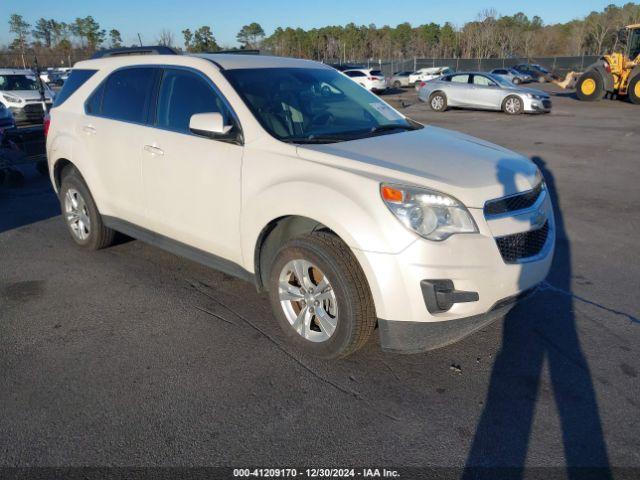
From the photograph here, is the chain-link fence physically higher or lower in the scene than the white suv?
higher

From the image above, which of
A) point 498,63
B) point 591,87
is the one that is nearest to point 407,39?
point 498,63

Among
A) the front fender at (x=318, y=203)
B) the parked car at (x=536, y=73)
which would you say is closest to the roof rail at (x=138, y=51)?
the front fender at (x=318, y=203)

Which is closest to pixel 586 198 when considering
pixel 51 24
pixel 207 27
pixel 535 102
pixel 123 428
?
pixel 123 428

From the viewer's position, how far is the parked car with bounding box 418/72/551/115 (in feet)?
64.0

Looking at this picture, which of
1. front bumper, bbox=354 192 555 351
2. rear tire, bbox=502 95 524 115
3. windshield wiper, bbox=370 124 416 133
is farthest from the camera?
rear tire, bbox=502 95 524 115

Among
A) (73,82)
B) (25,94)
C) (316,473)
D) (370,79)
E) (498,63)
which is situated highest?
(498,63)

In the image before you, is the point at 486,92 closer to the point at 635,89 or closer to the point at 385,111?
Result: the point at 635,89

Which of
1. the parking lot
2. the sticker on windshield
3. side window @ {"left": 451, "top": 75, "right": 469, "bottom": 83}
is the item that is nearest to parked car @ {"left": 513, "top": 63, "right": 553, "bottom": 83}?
side window @ {"left": 451, "top": 75, "right": 469, "bottom": 83}

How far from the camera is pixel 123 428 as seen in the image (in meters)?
2.82

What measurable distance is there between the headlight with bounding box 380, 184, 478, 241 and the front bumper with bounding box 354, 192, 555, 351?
0.05 meters

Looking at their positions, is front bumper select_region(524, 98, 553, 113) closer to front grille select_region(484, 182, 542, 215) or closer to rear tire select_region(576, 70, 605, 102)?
rear tire select_region(576, 70, 605, 102)

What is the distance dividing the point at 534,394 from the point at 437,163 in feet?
4.85

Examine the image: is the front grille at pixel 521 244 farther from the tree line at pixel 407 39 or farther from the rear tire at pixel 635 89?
the tree line at pixel 407 39

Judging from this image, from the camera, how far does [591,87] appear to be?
2441 centimetres
